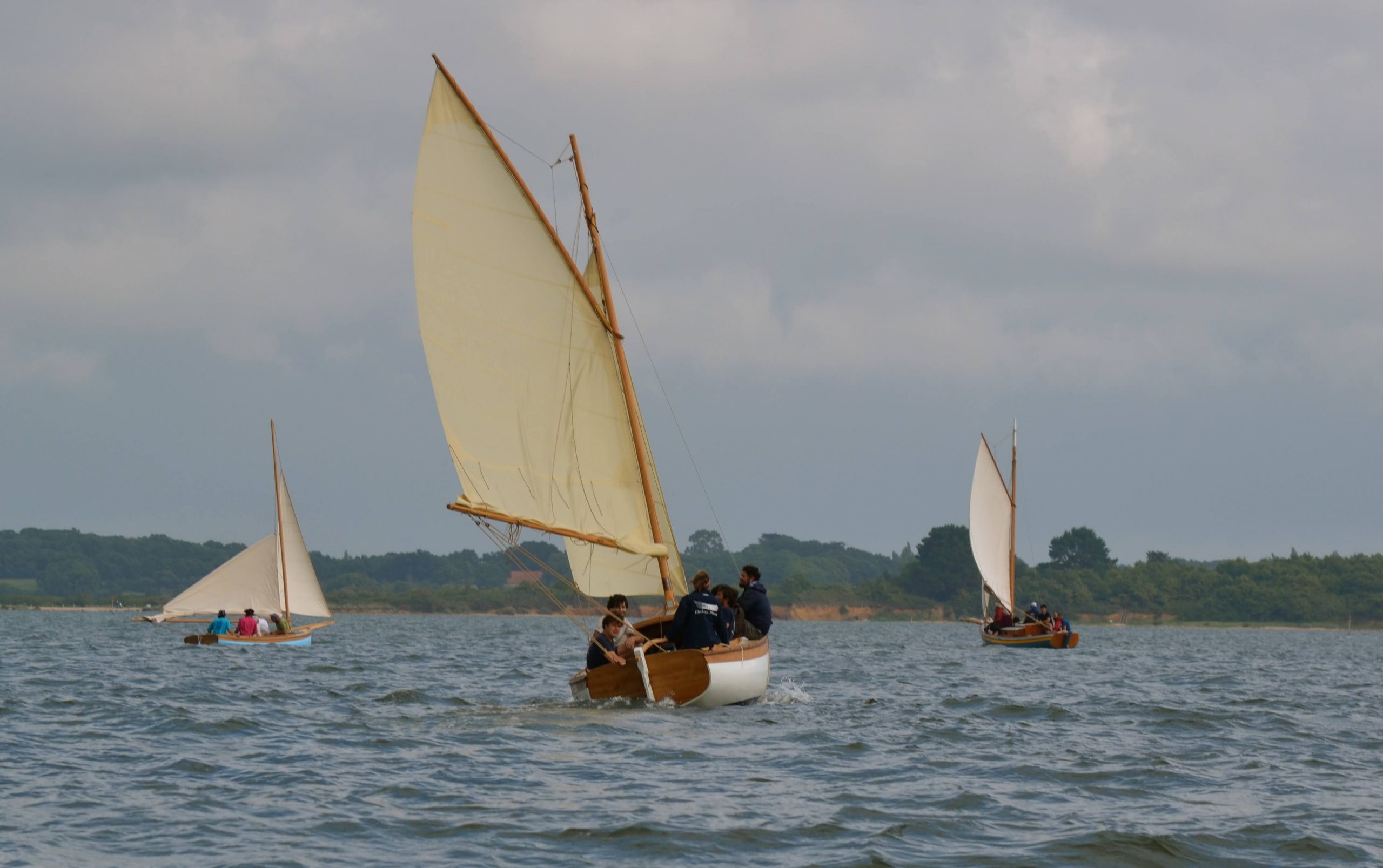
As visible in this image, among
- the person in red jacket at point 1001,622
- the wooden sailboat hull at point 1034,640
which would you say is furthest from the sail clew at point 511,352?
the person in red jacket at point 1001,622

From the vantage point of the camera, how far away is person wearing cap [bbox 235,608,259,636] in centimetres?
5409

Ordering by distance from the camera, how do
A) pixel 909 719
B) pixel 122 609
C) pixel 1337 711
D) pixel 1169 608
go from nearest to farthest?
1. pixel 909 719
2. pixel 1337 711
3. pixel 1169 608
4. pixel 122 609

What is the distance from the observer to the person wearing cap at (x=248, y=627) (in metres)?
54.1

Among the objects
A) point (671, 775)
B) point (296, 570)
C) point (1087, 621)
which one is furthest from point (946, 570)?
point (671, 775)

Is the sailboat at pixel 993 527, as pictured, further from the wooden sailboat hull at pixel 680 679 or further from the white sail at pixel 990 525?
the wooden sailboat hull at pixel 680 679

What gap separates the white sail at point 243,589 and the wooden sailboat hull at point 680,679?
4005 centimetres

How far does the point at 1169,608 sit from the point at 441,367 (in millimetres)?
170192

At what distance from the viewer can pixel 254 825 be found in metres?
13.4

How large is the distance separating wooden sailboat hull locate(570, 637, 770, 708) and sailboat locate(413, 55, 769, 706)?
1.8 inches

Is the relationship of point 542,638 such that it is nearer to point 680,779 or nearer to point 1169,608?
point 680,779

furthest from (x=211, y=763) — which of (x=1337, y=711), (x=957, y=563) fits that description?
(x=957, y=563)

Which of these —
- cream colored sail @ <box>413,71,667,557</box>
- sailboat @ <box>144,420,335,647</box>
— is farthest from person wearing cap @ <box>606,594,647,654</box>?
sailboat @ <box>144,420,335,647</box>

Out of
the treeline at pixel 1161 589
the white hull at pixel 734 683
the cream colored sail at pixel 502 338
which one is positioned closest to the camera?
the white hull at pixel 734 683

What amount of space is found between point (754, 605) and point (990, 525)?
172 ft
